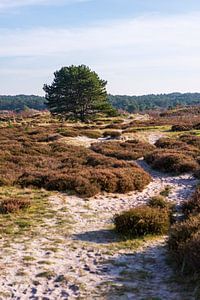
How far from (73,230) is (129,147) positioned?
60.7 ft

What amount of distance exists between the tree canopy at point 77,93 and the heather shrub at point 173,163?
36.3 m

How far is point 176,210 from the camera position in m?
13.3

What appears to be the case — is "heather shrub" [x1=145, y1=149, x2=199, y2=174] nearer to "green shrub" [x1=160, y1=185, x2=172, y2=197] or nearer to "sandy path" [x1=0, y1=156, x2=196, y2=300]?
"green shrub" [x1=160, y1=185, x2=172, y2=197]

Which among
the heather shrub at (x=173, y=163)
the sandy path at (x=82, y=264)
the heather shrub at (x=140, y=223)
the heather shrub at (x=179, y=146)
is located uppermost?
the heather shrub at (x=179, y=146)

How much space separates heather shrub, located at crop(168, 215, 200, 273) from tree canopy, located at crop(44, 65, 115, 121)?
5016 centimetres

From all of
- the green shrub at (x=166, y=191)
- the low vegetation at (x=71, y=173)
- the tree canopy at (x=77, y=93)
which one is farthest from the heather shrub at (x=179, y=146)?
the tree canopy at (x=77, y=93)

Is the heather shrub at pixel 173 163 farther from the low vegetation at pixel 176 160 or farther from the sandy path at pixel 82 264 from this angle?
the sandy path at pixel 82 264

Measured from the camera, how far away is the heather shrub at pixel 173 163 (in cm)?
2112

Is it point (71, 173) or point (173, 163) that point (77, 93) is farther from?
point (71, 173)

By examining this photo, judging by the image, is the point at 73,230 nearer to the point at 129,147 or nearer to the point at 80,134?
the point at 129,147

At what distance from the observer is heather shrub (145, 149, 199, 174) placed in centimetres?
2112

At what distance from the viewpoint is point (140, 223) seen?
35.0 ft

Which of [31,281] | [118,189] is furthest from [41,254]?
[118,189]

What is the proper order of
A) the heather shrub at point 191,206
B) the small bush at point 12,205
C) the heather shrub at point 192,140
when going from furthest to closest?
the heather shrub at point 192,140
the small bush at point 12,205
the heather shrub at point 191,206
